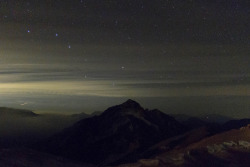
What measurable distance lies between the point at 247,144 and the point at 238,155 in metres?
11.6

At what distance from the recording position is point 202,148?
414 ft

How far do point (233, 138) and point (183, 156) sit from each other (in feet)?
99.6

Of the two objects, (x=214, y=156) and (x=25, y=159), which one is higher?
(x=214, y=156)

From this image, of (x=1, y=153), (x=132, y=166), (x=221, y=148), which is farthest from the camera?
(x=221, y=148)

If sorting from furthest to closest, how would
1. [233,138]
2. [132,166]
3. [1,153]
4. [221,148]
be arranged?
1. [233,138]
2. [221,148]
3. [1,153]
4. [132,166]

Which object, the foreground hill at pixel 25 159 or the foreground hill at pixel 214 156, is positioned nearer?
the foreground hill at pixel 25 159

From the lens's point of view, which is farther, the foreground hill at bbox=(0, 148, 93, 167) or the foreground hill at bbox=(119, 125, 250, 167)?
the foreground hill at bbox=(119, 125, 250, 167)

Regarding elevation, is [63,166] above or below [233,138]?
below

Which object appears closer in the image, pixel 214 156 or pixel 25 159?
pixel 214 156

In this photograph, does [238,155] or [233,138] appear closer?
[238,155]

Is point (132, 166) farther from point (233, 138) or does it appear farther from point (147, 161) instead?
point (233, 138)

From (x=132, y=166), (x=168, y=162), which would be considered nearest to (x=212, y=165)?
(x=168, y=162)

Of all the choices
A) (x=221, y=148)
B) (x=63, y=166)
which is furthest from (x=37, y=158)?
(x=221, y=148)

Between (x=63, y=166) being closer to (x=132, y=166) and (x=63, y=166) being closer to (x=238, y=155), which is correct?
(x=132, y=166)
